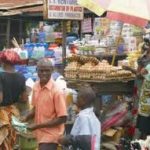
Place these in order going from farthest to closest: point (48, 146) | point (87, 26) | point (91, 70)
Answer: point (87, 26) < point (91, 70) < point (48, 146)

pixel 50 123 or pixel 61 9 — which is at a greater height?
pixel 61 9

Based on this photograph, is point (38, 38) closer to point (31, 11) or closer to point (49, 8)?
point (31, 11)

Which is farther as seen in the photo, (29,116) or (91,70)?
(91,70)

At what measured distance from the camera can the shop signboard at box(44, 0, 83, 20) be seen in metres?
8.05

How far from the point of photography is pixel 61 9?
8109 millimetres

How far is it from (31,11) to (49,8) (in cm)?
755

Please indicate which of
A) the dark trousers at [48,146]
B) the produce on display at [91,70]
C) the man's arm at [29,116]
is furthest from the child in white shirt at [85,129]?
the produce on display at [91,70]

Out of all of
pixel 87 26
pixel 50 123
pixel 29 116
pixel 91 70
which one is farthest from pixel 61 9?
pixel 87 26

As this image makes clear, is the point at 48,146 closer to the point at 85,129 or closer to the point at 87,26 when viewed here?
the point at 85,129

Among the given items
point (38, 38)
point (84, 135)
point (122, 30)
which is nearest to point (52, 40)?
point (38, 38)

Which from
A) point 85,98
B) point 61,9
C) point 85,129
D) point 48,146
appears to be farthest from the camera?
point 61,9

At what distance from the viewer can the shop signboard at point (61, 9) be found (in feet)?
26.4

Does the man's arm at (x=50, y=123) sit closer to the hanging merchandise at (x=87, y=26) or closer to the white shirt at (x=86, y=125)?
the white shirt at (x=86, y=125)

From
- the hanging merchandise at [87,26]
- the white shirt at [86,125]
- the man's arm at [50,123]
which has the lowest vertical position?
the man's arm at [50,123]
